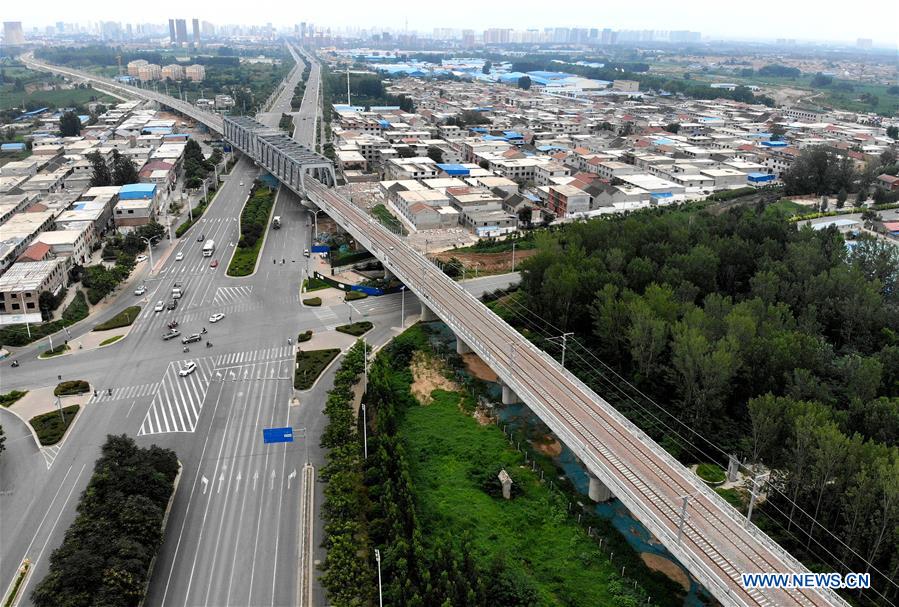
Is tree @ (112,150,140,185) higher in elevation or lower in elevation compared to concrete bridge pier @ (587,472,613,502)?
higher

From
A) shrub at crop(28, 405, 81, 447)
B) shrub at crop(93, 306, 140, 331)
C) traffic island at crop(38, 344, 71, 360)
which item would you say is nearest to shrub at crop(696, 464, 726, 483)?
shrub at crop(28, 405, 81, 447)

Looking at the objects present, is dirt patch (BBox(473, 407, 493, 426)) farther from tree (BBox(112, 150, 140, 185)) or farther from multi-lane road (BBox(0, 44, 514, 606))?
tree (BBox(112, 150, 140, 185))

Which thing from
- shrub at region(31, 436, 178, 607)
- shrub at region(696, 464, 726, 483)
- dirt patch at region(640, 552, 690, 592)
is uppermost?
shrub at region(31, 436, 178, 607)

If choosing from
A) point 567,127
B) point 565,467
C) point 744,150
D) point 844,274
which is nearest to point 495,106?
point 567,127

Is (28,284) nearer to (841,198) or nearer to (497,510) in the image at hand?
(497,510)

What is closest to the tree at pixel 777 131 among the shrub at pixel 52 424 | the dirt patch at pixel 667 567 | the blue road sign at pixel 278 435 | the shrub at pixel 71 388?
the dirt patch at pixel 667 567

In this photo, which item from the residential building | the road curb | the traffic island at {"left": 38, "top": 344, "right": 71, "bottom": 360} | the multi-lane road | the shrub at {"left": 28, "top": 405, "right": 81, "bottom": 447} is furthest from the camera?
the residential building

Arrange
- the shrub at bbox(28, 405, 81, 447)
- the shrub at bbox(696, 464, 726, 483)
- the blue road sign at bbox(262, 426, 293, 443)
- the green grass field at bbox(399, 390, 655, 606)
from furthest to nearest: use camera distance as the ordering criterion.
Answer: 1. the shrub at bbox(28, 405, 81, 447)
2. the shrub at bbox(696, 464, 726, 483)
3. the blue road sign at bbox(262, 426, 293, 443)
4. the green grass field at bbox(399, 390, 655, 606)

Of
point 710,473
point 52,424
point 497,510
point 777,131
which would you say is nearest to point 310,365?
point 52,424
